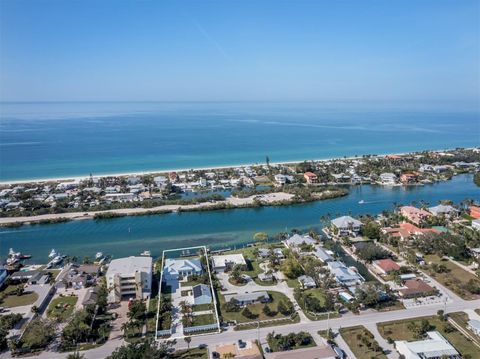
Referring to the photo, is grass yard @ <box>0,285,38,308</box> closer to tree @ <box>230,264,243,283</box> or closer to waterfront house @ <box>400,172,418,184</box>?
tree @ <box>230,264,243,283</box>

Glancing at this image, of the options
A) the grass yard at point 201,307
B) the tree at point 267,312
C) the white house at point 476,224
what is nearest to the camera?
the tree at point 267,312

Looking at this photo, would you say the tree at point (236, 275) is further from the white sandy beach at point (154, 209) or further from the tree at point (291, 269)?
the white sandy beach at point (154, 209)

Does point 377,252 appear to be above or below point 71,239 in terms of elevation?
above

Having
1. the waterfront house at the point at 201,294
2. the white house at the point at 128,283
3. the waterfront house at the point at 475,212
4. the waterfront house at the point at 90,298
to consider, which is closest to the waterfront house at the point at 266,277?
the waterfront house at the point at 201,294

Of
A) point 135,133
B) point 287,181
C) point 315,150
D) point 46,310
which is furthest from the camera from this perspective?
point 135,133

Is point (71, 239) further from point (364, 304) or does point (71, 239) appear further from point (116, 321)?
point (364, 304)

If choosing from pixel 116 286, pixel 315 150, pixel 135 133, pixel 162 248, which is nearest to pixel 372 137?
pixel 315 150

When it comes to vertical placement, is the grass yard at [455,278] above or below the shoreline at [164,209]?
above
